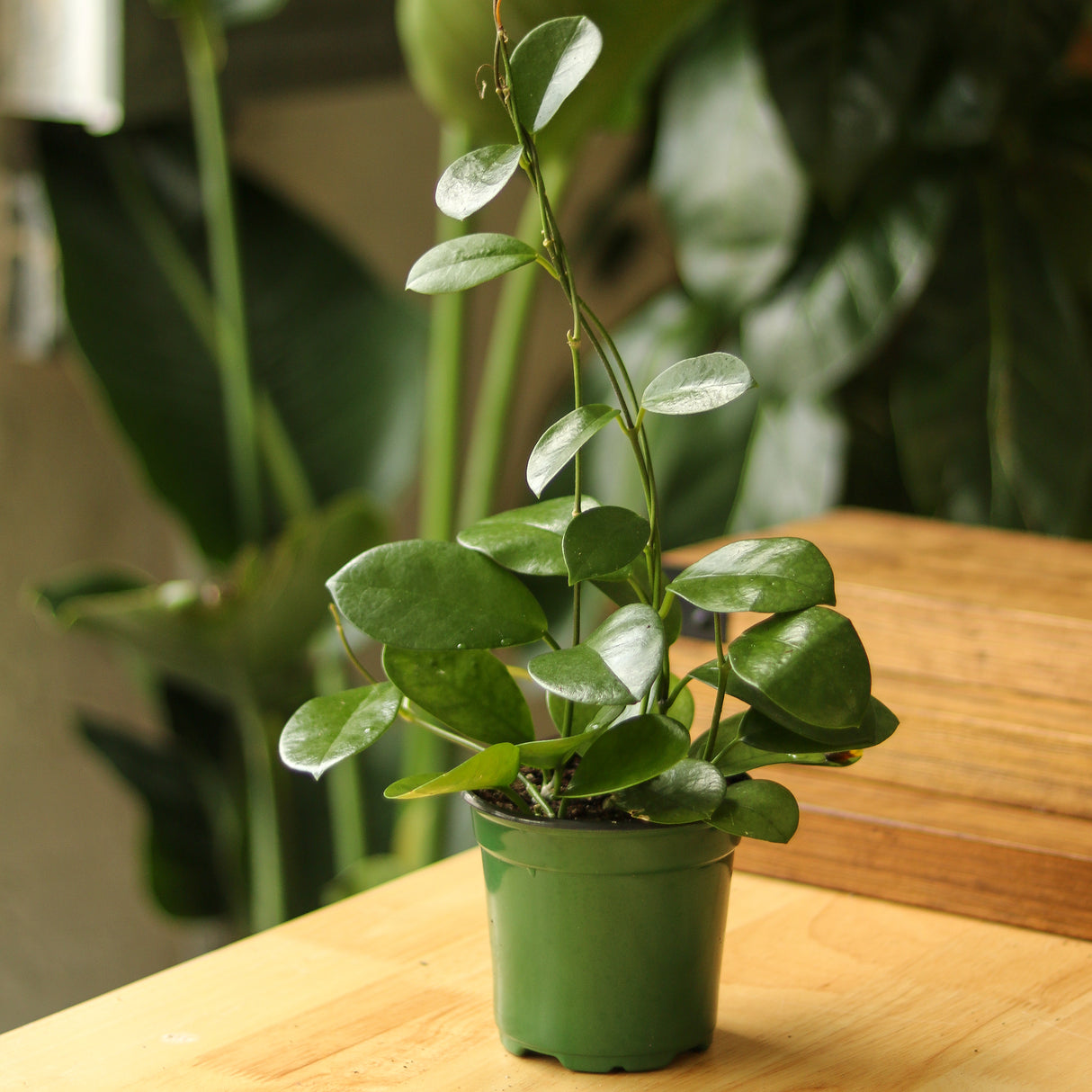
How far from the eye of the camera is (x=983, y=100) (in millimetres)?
1304

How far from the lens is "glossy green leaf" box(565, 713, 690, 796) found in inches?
17.5

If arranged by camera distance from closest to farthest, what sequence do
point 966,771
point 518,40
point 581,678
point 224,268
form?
1. point 581,678
2. point 966,771
3. point 518,40
4. point 224,268

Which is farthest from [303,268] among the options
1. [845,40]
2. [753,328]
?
[845,40]

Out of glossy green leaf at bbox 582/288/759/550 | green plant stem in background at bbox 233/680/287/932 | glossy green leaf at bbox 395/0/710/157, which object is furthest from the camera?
green plant stem in background at bbox 233/680/287/932

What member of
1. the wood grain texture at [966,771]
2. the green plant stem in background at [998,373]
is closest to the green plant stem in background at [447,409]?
the green plant stem in background at [998,373]

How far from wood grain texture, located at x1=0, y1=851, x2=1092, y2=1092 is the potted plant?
0.03 metres

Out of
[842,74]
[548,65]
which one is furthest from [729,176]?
[548,65]

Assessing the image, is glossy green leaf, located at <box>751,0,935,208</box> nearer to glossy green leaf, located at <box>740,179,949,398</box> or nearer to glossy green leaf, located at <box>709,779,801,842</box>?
glossy green leaf, located at <box>740,179,949,398</box>

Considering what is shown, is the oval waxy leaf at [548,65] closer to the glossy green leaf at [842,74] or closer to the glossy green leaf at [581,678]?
the glossy green leaf at [581,678]

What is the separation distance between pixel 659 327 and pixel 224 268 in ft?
1.70

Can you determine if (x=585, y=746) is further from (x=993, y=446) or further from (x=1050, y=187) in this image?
(x=1050, y=187)

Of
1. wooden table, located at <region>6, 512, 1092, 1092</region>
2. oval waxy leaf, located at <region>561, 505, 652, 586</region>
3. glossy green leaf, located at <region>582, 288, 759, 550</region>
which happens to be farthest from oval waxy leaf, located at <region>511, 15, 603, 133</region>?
glossy green leaf, located at <region>582, 288, 759, 550</region>

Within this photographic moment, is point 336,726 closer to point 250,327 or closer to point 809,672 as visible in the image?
point 809,672

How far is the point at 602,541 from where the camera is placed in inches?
17.4
